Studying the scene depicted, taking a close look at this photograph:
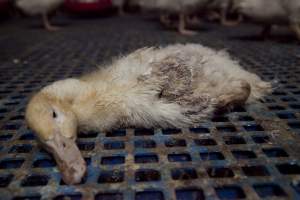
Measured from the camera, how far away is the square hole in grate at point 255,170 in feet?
4.14

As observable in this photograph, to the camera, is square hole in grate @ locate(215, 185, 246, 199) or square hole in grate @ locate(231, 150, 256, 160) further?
square hole in grate @ locate(231, 150, 256, 160)

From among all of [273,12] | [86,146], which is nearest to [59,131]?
[86,146]

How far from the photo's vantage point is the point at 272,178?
1.19 m

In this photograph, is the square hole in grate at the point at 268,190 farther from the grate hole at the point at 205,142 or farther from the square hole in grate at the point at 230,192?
the grate hole at the point at 205,142

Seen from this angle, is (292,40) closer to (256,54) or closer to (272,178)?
(256,54)

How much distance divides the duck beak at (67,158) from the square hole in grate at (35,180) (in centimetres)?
7

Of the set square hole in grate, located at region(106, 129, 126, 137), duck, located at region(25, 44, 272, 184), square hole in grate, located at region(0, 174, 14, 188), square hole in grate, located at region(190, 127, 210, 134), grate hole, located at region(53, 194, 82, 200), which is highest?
duck, located at region(25, 44, 272, 184)

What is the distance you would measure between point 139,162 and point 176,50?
0.87 m

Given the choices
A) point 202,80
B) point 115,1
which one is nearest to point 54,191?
point 202,80

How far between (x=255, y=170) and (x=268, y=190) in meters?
0.13

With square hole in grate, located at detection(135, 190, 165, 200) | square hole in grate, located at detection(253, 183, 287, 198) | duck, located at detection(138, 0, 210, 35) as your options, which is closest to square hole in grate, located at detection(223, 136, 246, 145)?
square hole in grate, located at detection(253, 183, 287, 198)

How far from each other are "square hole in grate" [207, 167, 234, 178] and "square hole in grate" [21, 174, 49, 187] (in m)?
0.64

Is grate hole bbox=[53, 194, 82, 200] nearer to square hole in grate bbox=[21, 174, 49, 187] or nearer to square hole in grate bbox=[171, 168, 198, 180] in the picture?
square hole in grate bbox=[21, 174, 49, 187]

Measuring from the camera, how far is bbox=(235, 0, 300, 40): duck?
12.0 feet
